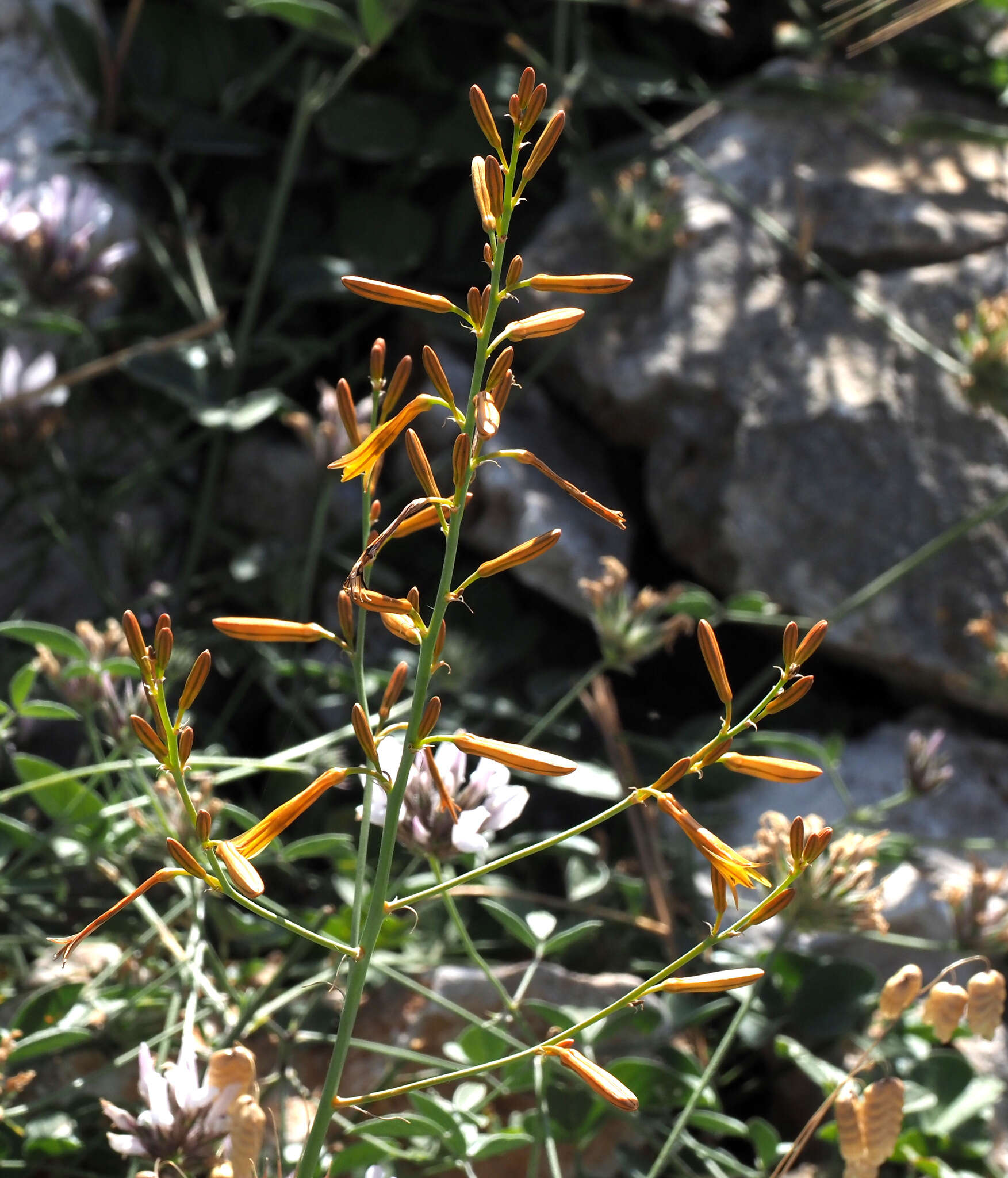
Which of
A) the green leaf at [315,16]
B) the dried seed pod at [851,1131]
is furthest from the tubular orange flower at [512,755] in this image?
the green leaf at [315,16]

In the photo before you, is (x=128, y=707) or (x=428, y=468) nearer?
(x=428, y=468)

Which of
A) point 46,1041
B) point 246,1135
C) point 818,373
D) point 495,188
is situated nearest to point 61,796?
point 46,1041

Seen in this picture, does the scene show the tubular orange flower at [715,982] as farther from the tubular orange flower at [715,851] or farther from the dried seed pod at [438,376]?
the dried seed pod at [438,376]

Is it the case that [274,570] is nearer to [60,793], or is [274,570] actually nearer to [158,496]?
[158,496]

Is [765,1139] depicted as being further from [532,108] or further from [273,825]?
[532,108]

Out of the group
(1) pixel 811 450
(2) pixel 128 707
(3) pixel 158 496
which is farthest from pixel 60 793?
(1) pixel 811 450

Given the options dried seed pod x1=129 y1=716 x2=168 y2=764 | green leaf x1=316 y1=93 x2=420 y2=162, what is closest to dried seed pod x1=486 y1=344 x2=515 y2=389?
dried seed pod x1=129 y1=716 x2=168 y2=764
